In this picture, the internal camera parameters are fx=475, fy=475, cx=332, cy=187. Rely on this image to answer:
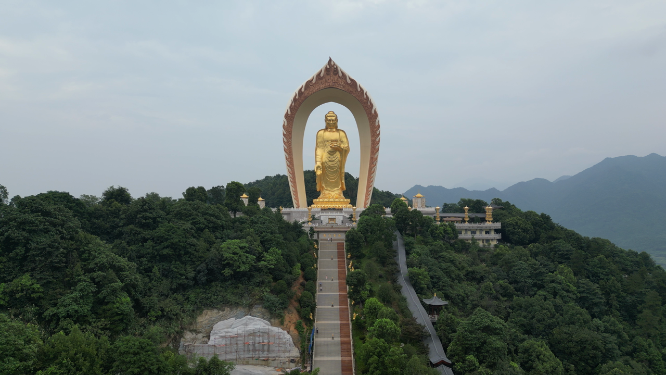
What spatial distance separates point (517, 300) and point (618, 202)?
60032mm

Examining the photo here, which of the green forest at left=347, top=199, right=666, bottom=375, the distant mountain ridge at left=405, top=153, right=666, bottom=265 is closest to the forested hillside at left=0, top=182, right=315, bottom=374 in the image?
the green forest at left=347, top=199, right=666, bottom=375

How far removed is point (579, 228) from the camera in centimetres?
6562

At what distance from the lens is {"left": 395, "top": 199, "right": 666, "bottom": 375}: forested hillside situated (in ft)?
43.0

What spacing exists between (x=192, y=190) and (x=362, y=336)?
11427 millimetres

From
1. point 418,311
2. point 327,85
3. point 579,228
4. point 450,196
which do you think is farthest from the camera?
point 450,196

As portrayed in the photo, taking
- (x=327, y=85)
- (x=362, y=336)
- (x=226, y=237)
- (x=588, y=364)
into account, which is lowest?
(x=588, y=364)

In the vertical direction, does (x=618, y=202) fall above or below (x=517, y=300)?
above

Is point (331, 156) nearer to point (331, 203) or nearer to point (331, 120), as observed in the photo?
point (331, 120)

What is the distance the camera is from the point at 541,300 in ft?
54.9

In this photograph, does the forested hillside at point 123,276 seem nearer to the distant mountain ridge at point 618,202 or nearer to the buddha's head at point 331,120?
the buddha's head at point 331,120

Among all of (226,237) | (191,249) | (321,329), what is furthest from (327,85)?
(321,329)

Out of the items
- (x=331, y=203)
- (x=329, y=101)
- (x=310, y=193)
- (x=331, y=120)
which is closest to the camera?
(x=331, y=203)

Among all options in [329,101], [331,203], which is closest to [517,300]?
[331,203]

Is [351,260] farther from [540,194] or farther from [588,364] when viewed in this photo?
[540,194]
